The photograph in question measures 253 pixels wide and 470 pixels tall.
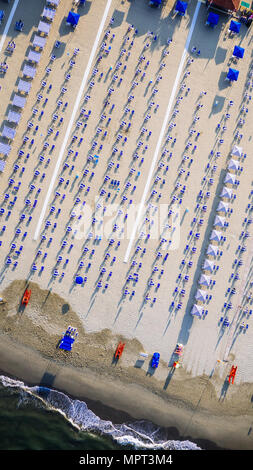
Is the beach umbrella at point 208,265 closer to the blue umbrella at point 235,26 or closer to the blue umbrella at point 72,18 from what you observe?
the blue umbrella at point 235,26

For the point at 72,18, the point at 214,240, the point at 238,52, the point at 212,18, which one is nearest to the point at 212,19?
the point at 212,18

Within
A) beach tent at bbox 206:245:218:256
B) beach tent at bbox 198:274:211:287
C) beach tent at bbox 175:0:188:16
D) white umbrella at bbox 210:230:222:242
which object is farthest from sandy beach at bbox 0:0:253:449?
beach tent at bbox 175:0:188:16

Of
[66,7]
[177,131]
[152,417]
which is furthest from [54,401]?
[66,7]

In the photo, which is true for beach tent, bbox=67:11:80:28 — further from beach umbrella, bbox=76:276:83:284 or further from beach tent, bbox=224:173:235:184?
beach umbrella, bbox=76:276:83:284

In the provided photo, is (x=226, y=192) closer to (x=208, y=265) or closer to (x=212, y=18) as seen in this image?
(x=208, y=265)

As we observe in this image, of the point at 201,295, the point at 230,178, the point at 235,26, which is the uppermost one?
the point at 235,26
